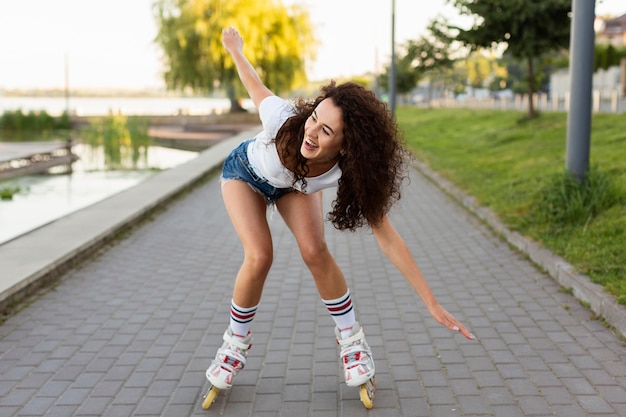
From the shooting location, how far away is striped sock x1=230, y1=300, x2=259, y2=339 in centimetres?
357

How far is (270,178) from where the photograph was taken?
345cm

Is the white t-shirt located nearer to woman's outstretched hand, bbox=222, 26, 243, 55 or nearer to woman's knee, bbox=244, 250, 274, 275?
woman's knee, bbox=244, 250, 274, 275

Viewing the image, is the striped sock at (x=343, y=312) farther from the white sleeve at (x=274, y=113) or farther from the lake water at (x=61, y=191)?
the lake water at (x=61, y=191)

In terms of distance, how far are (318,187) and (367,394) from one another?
96 centimetres

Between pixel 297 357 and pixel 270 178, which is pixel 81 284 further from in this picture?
pixel 270 178

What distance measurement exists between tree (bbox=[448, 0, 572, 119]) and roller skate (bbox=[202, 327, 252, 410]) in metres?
14.2

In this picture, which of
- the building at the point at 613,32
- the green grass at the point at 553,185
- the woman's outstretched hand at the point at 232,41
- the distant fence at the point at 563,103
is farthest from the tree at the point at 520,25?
the building at the point at 613,32

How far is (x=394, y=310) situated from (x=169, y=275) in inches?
81.8

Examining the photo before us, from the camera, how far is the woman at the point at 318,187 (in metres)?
3.16

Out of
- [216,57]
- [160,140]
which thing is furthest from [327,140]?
[216,57]

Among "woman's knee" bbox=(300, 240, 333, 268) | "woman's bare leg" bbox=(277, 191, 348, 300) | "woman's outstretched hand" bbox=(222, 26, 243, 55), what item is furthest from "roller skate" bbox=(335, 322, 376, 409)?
"woman's outstretched hand" bbox=(222, 26, 243, 55)

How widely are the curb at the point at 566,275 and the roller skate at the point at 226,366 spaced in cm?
146

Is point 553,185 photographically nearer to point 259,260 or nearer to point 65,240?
point 65,240

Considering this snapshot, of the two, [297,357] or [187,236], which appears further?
[187,236]
